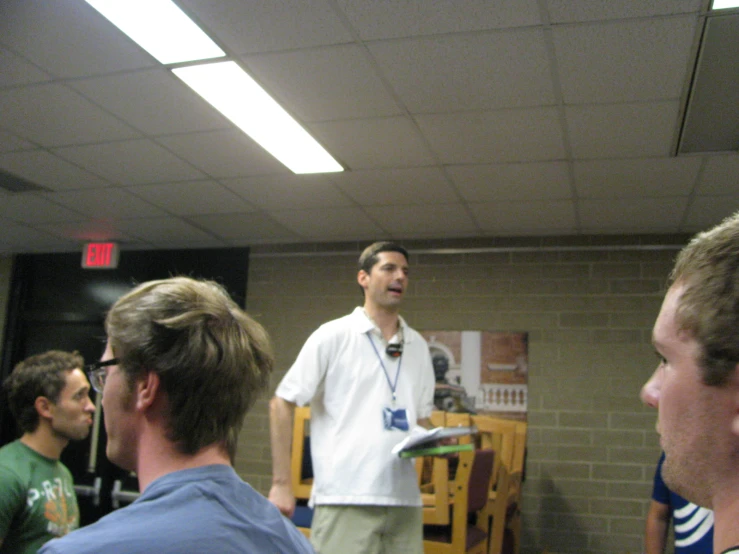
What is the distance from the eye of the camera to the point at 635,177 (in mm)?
4168

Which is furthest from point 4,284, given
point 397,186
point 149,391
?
point 149,391

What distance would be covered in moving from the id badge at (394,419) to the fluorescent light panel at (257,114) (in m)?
1.60

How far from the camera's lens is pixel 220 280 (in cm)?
632

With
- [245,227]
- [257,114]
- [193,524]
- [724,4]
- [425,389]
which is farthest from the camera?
[245,227]

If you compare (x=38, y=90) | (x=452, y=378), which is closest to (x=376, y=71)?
(x=38, y=90)

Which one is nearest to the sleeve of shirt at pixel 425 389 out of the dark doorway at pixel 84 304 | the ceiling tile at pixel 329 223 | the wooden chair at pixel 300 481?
the wooden chair at pixel 300 481

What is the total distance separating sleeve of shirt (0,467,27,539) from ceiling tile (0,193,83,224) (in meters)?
3.14

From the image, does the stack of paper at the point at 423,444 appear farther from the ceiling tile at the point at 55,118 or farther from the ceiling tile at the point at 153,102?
the ceiling tile at the point at 55,118

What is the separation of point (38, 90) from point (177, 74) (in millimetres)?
732

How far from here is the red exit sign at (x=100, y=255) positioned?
622 cm

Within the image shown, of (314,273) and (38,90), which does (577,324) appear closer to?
(314,273)

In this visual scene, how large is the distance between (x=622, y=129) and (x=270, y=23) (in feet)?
5.96

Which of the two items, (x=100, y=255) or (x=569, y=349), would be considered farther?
(x=100, y=255)

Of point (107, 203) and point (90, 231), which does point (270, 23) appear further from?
point (90, 231)
